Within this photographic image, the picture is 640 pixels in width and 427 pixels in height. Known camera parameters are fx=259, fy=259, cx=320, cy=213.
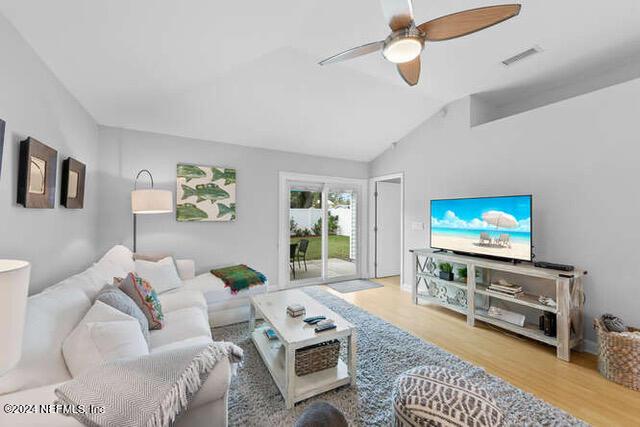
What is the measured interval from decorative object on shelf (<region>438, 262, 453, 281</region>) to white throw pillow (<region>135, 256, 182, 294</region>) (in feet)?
10.5

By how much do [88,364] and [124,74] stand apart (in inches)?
91.0

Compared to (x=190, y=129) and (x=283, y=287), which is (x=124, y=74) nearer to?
(x=190, y=129)

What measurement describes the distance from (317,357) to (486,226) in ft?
7.75

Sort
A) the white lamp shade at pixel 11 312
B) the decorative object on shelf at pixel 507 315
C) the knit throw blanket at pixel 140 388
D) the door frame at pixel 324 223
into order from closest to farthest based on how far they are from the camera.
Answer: the white lamp shade at pixel 11 312, the knit throw blanket at pixel 140 388, the decorative object on shelf at pixel 507 315, the door frame at pixel 324 223

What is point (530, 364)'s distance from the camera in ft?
7.30

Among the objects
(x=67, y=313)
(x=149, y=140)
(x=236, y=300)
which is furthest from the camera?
(x=149, y=140)

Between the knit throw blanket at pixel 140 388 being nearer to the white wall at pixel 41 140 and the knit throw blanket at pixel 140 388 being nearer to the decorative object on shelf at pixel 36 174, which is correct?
the white wall at pixel 41 140

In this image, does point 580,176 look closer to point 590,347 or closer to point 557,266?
point 557,266

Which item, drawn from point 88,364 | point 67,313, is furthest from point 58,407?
point 67,313

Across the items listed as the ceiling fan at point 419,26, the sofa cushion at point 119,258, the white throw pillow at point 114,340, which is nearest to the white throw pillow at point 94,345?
the white throw pillow at point 114,340

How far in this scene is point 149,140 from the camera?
3.38 meters

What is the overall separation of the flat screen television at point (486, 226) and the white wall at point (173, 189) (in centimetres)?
221

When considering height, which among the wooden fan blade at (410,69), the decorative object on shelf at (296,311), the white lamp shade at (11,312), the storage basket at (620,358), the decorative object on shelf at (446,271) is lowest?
the storage basket at (620,358)

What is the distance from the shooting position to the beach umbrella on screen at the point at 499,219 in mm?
2738
